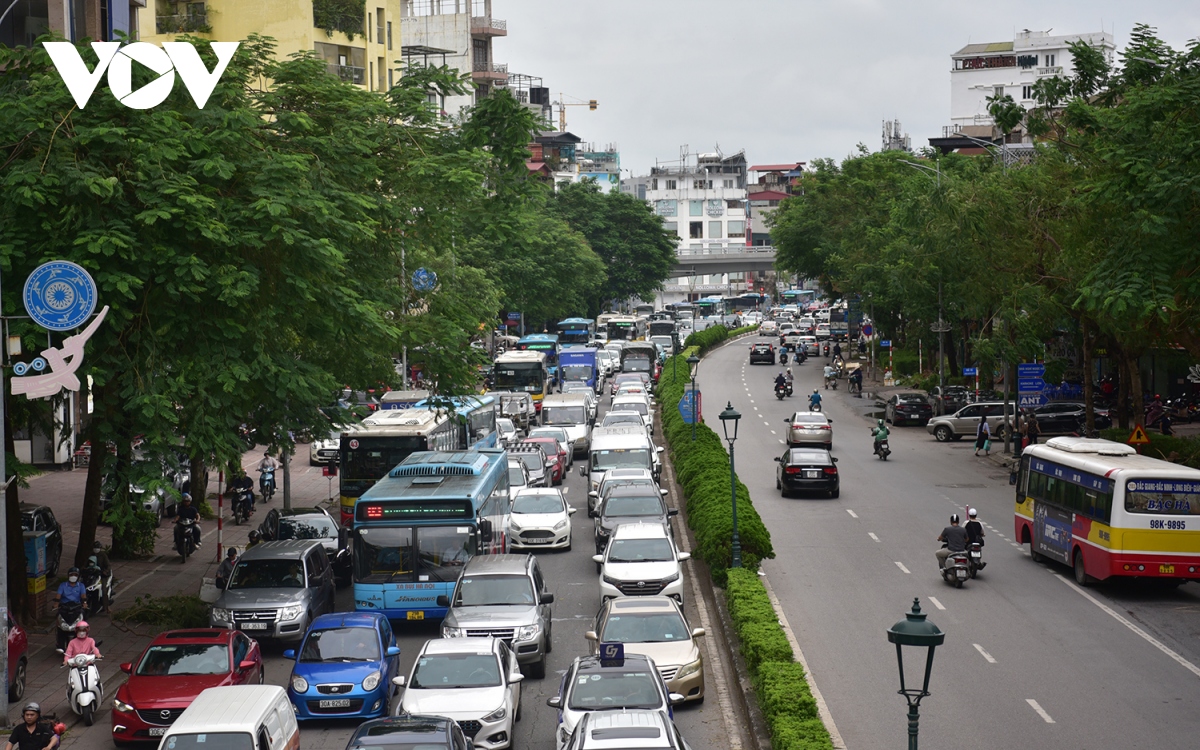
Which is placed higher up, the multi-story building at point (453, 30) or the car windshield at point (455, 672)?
the multi-story building at point (453, 30)

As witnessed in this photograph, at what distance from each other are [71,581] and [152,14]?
45790 millimetres

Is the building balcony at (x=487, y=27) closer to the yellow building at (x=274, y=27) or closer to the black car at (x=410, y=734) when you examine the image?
the yellow building at (x=274, y=27)

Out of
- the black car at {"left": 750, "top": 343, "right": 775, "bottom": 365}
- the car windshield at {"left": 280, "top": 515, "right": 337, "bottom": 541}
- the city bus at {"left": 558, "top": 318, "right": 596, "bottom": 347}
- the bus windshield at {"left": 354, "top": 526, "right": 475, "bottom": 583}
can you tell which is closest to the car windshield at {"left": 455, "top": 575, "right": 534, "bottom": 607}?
the bus windshield at {"left": 354, "top": 526, "right": 475, "bottom": 583}

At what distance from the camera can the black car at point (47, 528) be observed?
1069 inches

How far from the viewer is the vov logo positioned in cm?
2034

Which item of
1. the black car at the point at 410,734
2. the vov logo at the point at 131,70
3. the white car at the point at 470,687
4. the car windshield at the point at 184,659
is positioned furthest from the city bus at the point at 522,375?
the black car at the point at 410,734

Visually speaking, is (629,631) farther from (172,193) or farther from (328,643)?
(172,193)

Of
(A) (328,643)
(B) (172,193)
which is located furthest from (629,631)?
(B) (172,193)

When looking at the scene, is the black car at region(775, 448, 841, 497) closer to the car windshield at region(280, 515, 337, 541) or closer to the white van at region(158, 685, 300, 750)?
the car windshield at region(280, 515, 337, 541)

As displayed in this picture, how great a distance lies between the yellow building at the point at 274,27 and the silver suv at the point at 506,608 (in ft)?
134

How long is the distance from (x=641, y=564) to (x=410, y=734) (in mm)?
10113

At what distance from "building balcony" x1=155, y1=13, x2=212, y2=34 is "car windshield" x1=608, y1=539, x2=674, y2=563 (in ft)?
147

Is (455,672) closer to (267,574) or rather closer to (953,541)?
(267,574)

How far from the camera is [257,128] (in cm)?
2259
